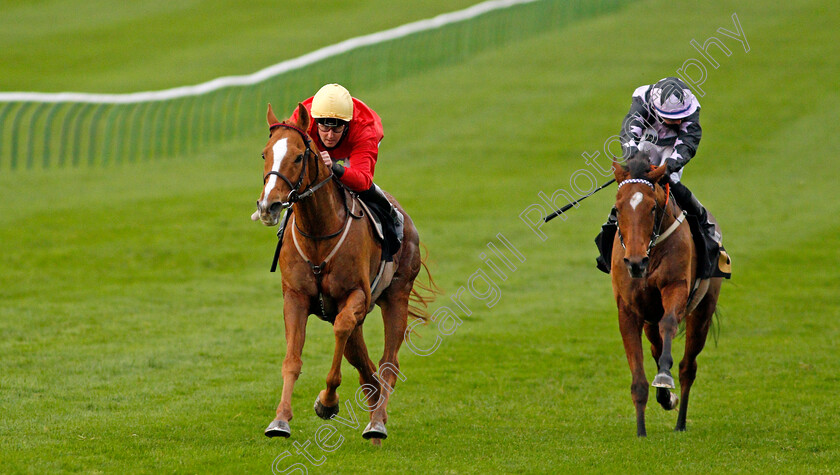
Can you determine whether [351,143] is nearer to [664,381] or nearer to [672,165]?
[672,165]

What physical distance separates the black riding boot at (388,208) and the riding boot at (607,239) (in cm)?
165

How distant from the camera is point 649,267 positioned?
8023 mm

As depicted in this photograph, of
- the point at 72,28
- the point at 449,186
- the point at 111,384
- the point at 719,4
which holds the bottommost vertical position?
the point at 111,384

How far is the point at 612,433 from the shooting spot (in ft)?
27.5

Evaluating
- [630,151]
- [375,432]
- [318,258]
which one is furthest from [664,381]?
[318,258]

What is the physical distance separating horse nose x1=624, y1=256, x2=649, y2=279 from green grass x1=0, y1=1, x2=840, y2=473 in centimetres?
131

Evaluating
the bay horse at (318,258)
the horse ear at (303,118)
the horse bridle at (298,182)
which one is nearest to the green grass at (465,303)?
the bay horse at (318,258)

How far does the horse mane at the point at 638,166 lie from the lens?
25.0 ft

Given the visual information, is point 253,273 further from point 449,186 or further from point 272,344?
point 449,186

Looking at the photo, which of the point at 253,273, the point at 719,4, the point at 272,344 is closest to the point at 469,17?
the point at 719,4

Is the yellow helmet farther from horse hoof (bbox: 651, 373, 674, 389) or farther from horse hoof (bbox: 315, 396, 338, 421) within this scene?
horse hoof (bbox: 651, 373, 674, 389)

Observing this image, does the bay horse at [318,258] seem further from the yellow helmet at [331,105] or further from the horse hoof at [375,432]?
the yellow helmet at [331,105]

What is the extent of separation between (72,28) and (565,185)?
2034cm

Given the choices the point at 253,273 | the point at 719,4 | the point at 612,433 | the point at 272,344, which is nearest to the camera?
the point at 612,433
